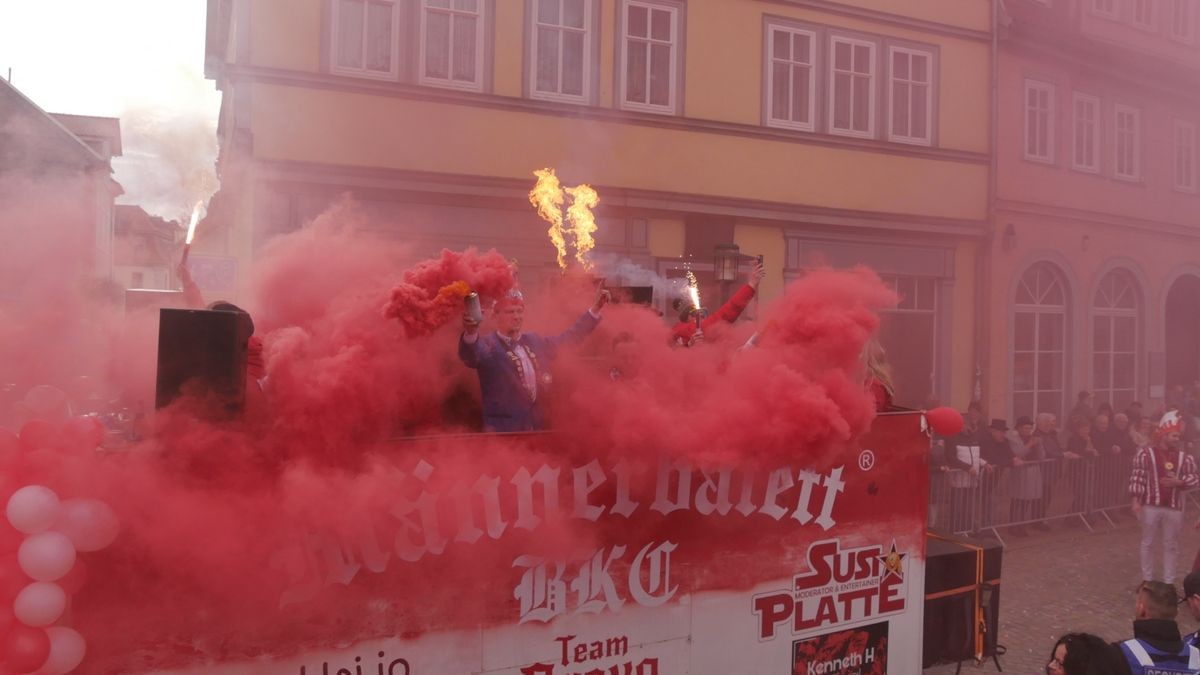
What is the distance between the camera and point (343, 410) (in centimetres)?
329

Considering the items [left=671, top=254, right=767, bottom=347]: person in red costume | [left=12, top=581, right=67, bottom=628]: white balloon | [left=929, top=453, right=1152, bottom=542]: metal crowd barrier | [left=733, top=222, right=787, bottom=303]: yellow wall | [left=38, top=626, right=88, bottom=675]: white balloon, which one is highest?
[left=733, top=222, right=787, bottom=303]: yellow wall

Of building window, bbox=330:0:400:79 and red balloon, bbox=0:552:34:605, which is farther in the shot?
building window, bbox=330:0:400:79

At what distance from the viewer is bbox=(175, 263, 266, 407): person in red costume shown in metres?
3.35

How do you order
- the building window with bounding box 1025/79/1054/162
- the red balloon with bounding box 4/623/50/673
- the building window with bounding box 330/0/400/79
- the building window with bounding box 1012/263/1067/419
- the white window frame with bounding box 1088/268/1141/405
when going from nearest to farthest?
the red balloon with bounding box 4/623/50/673
the building window with bounding box 330/0/400/79
the building window with bounding box 1025/79/1054/162
the building window with bounding box 1012/263/1067/419
the white window frame with bounding box 1088/268/1141/405

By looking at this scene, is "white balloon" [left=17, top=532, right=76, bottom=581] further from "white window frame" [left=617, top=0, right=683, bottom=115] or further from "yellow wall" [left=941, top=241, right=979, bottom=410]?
"yellow wall" [left=941, top=241, right=979, bottom=410]

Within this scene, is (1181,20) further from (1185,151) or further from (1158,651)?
(1158,651)

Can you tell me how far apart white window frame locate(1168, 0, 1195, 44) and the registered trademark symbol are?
17099 mm

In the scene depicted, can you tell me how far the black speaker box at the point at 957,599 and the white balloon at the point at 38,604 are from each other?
4.33 m

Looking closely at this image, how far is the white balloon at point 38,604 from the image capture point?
105 inches

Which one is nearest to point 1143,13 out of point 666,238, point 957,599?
point 666,238

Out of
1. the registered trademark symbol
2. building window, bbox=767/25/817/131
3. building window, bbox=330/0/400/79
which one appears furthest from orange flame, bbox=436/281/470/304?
building window, bbox=767/25/817/131

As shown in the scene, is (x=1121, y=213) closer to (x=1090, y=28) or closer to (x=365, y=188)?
(x=1090, y=28)

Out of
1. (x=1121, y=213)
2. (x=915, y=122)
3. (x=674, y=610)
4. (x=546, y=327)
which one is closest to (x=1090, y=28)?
(x=1121, y=213)

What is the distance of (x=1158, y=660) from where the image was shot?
12.3 feet
